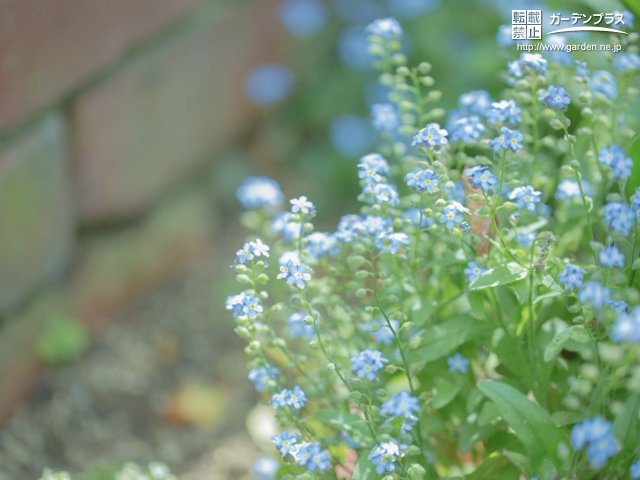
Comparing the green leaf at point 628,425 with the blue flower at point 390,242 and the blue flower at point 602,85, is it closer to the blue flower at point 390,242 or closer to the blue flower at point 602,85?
the blue flower at point 390,242

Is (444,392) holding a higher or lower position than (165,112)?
lower

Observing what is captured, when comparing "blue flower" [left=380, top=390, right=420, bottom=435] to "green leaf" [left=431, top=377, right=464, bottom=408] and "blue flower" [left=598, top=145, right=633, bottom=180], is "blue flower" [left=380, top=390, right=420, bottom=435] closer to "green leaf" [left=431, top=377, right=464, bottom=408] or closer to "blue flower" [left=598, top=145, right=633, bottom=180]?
"green leaf" [left=431, top=377, right=464, bottom=408]

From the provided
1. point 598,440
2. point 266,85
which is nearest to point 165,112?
point 266,85

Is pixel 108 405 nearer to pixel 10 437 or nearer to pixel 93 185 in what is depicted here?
pixel 10 437

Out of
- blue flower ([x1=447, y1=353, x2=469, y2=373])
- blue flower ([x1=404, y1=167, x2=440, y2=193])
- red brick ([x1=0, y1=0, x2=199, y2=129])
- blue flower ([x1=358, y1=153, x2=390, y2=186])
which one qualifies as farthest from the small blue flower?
red brick ([x1=0, y1=0, x2=199, y2=129])

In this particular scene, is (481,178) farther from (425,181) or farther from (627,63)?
(627,63)

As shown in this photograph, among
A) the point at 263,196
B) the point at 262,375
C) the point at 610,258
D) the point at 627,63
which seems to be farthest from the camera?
the point at 263,196

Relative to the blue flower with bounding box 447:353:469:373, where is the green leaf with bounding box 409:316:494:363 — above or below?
above
